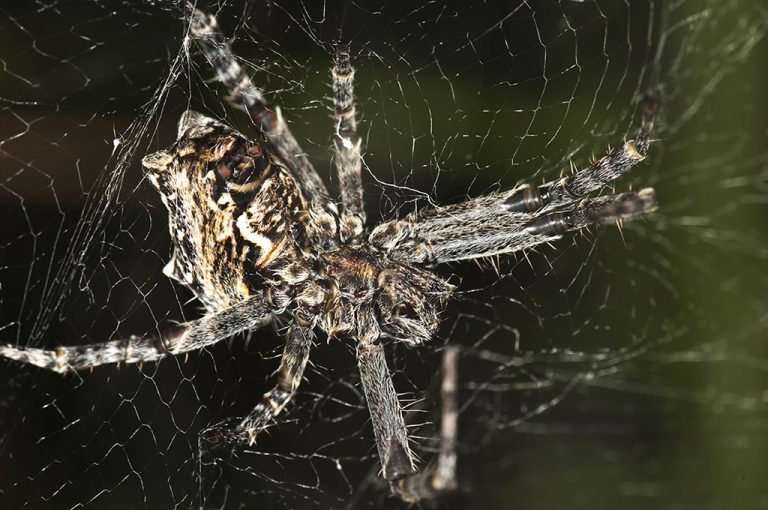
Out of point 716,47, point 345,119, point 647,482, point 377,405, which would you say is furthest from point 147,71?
point 647,482

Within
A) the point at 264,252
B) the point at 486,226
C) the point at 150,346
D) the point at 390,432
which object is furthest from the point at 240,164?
the point at 390,432

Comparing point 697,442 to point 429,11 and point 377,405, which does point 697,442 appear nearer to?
point 377,405

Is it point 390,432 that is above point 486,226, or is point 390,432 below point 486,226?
below

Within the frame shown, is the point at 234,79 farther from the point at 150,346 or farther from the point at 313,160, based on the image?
the point at 150,346

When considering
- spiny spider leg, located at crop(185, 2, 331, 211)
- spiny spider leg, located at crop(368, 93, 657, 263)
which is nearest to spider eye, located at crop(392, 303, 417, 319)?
spiny spider leg, located at crop(368, 93, 657, 263)

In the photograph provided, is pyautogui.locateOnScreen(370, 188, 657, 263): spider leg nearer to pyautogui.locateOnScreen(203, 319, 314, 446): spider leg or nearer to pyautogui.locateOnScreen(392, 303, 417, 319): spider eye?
pyautogui.locateOnScreen(392, 303, 417, 319): spider eye

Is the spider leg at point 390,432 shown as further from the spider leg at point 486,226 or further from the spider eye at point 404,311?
the spider leg at point 486,226

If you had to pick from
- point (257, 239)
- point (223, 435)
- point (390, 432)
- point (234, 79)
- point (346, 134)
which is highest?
point (234, 79)
